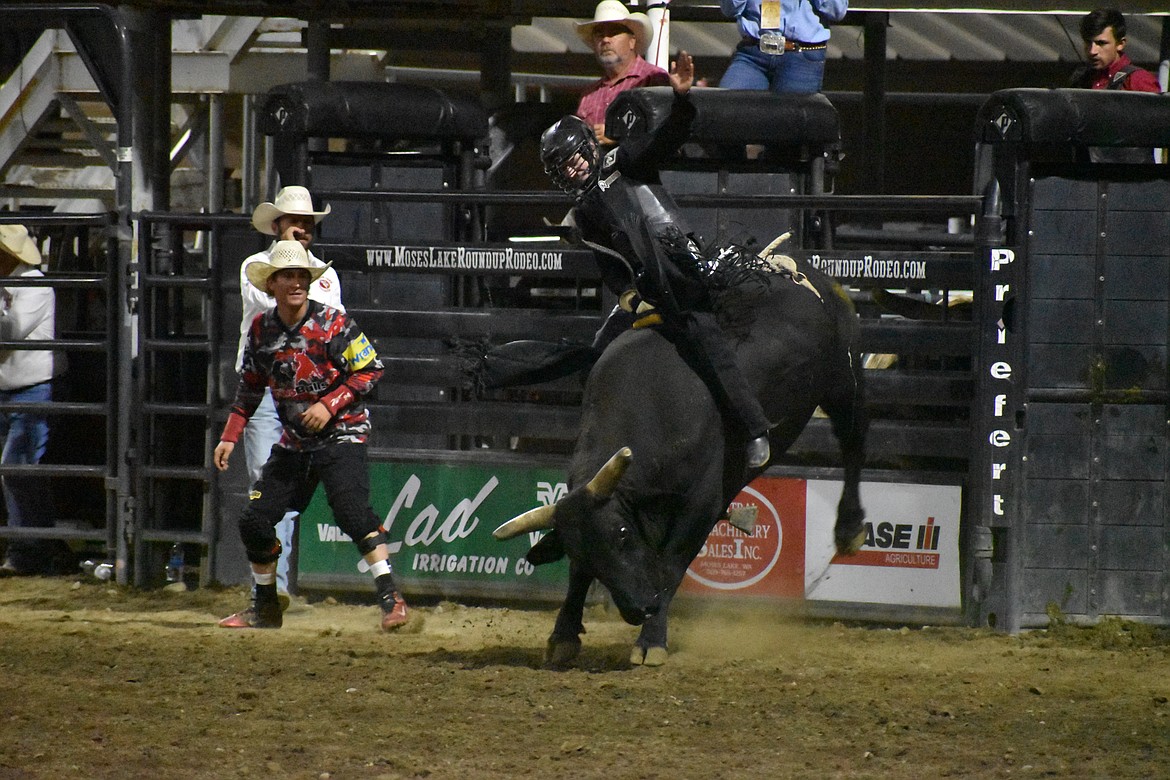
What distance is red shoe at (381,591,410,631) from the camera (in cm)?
730

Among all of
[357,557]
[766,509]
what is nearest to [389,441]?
[357,557]

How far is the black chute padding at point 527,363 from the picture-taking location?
7211mm

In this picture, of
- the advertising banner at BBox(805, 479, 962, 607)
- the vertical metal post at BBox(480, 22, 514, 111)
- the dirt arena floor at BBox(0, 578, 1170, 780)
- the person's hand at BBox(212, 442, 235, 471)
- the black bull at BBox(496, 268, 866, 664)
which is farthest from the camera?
the vertical metal post at BBox(480, 22, 514, 111)

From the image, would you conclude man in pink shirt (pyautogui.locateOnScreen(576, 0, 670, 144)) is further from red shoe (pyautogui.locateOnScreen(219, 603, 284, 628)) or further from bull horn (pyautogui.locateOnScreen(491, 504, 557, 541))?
red shoe (pyautogui.locateOnScreen(219, 603, 284, 628))

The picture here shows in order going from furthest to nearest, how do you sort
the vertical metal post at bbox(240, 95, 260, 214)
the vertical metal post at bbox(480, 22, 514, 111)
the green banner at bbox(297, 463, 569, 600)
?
the vertical metal post at bbox(240, 95, 260, 214) → the vertical metal post at bbox(480, 22, 514, 111) → the green banner at bbox(297, 463, 569, 600)

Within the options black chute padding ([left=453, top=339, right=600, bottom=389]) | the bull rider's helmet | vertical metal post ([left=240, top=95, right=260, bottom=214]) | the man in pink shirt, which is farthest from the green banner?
vertical metal post ([left=240, top=95, right=260, bottom=214])

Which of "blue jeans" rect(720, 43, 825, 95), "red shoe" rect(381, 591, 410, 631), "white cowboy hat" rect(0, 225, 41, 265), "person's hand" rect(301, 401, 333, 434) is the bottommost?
"red shoe" rect(381, 591, 410, 631)

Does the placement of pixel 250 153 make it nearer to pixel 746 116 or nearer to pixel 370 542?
pixel 746 116

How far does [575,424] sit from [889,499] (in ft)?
5.69

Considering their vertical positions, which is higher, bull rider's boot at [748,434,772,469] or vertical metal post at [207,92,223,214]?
vertical metal post at [207,92,223,214]

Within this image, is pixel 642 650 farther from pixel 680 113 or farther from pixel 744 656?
pixel 680 113

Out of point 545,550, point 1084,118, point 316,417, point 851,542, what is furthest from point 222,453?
point 1084,118

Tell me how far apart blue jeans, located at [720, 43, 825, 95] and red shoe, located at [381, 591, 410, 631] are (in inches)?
141

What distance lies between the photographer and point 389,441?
8672 millimetres
